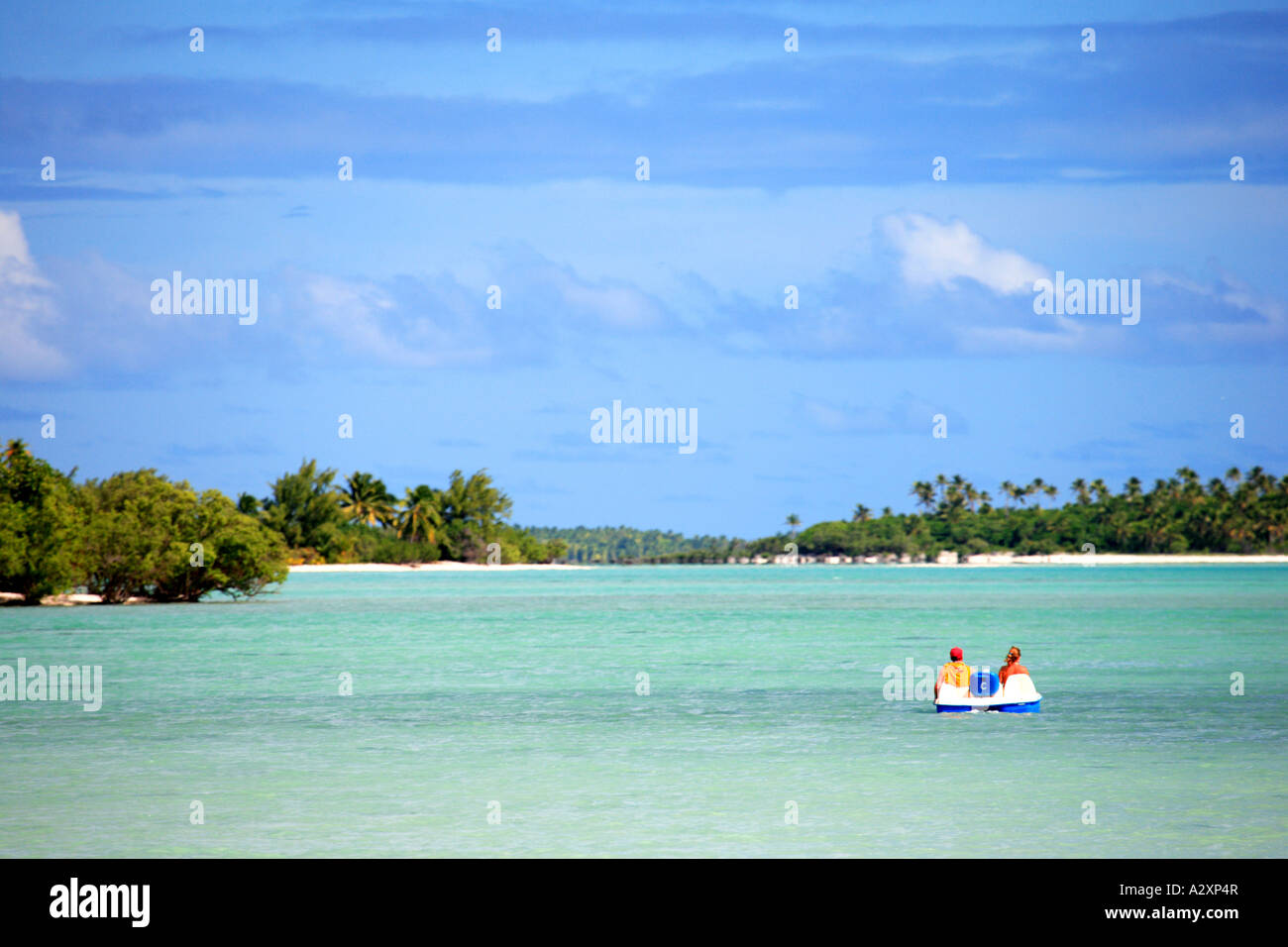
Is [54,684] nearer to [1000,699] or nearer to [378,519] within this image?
[1000,699]

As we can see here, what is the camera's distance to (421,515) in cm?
16550

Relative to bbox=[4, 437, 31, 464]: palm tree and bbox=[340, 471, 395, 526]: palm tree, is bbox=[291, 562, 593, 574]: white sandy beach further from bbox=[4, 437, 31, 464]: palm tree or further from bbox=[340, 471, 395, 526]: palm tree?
bbox=[4, 437, 31, 464]: palm tree

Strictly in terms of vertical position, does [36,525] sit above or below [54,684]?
above

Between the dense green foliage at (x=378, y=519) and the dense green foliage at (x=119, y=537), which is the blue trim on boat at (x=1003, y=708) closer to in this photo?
the dense green foliage at (x=119, y=537)

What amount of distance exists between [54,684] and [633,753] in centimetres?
1604

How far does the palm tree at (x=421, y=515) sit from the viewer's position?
165m

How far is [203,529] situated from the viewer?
2391 inches

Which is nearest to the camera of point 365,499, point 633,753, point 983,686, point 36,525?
point 633,753

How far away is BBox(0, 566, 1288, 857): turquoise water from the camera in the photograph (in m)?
14.3
